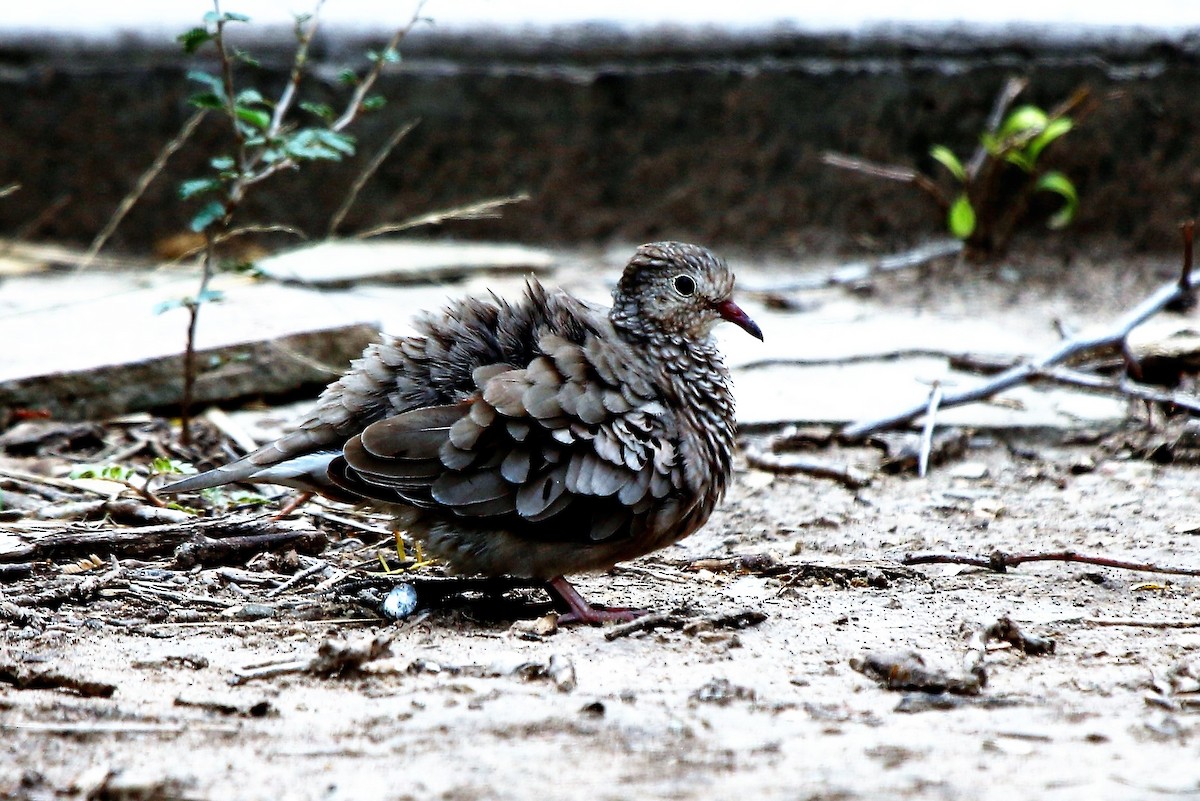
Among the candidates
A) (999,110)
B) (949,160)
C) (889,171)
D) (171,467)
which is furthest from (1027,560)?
(999,110)

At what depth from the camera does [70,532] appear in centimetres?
337

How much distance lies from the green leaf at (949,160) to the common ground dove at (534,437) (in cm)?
314

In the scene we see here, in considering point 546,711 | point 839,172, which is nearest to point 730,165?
point 839,172

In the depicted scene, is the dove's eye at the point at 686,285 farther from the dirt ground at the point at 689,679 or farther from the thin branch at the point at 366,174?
the thin branch at the point at 366,174

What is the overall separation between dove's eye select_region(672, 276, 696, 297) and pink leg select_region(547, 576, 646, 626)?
739 millimetres

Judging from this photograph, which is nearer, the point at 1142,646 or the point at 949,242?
the point at 1142,646

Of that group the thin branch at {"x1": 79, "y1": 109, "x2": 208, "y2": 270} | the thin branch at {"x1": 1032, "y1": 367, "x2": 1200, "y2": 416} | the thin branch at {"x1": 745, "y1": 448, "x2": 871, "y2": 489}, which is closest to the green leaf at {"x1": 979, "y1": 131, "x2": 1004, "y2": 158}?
the thin branch at {"x1": 1032, "y1": 367, "x2": 1200, "y2": 416}

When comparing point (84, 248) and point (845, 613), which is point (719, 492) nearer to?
point (845, 613)

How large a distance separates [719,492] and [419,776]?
4.10 ft

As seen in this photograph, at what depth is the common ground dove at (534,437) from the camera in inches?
113

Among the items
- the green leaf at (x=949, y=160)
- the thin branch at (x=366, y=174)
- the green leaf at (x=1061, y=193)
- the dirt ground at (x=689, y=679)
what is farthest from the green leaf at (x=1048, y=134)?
the thin branch at (x=366, y=174)

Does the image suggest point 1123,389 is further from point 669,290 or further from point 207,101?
point 207,101

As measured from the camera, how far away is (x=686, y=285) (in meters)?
3.23

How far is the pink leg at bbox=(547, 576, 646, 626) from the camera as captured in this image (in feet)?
9.47
